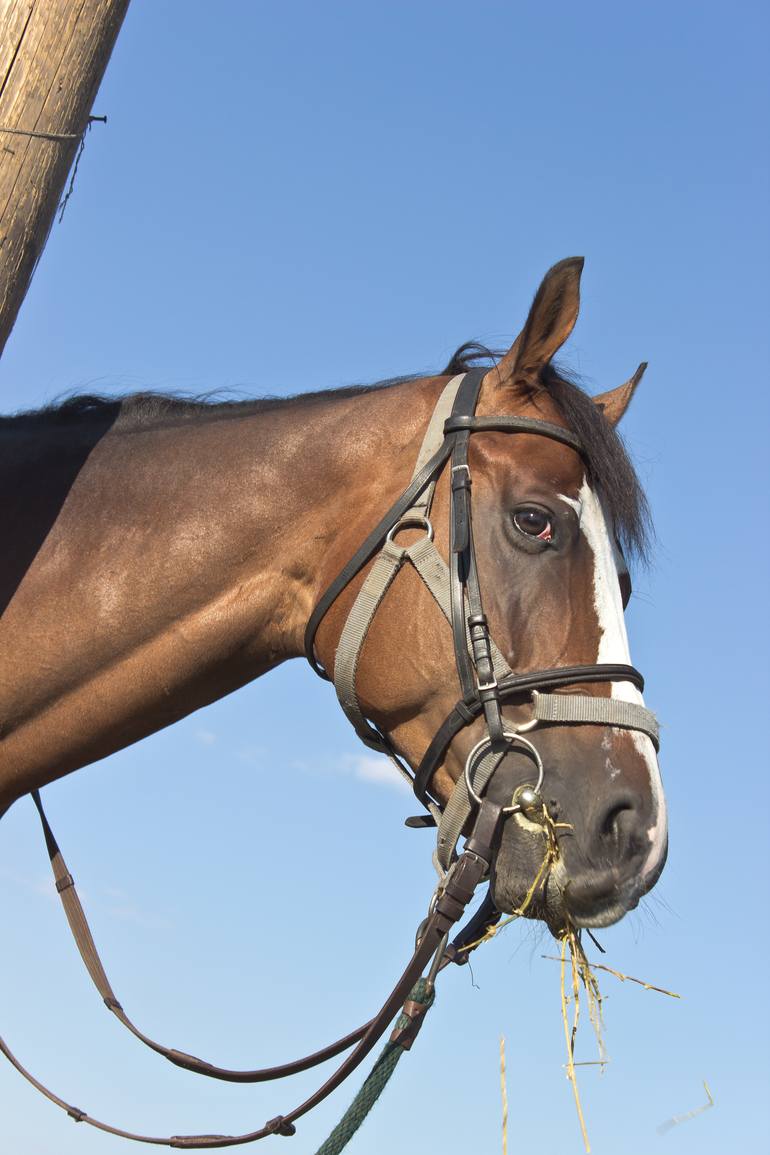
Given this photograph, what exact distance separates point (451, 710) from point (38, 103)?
226 cm

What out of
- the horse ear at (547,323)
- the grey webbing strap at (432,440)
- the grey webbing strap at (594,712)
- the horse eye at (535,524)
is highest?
the horse ear at (547,323)

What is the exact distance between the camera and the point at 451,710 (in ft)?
12.5

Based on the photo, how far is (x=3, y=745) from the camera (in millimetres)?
3846

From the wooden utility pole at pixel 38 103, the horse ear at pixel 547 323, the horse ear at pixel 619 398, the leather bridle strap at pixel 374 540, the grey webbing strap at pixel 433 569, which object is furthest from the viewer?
the horse ear at pixel 619 398

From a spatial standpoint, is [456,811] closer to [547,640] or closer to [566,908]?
[566,908]

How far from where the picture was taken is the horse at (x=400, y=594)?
143 inches

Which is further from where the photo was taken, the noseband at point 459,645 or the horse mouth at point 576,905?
the noseband at point 459,645

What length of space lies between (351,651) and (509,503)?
2.57 feet

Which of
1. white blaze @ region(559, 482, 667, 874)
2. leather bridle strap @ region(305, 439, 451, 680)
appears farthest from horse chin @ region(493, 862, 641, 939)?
leather bridle strap @ region(305, 439, 451, 680)

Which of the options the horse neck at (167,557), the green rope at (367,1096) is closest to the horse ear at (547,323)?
the horse neck at (167,557)

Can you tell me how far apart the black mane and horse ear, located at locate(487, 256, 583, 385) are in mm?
101

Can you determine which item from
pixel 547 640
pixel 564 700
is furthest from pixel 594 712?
pixel 547 640

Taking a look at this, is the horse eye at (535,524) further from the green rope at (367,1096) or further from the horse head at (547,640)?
the green rope at (367,1096)

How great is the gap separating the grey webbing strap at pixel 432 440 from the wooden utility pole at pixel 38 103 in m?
1.57
